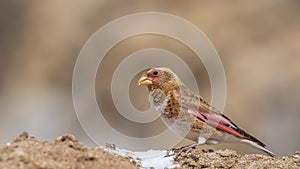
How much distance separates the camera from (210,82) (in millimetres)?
12500

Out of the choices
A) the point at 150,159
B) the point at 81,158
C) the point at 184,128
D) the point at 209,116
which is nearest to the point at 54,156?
the point at 81,158

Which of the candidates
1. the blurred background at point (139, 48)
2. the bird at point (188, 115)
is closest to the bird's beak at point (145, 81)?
the bird at point (188, 115)

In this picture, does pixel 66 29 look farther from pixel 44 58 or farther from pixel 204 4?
pixel 204 4

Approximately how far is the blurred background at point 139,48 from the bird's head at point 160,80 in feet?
17.7

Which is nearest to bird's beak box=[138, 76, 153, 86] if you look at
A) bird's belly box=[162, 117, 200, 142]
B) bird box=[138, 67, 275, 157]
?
bird box=[138, 67, 275, 157]

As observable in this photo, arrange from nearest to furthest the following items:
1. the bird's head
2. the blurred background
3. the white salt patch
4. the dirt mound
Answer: the dirt mound → the white salt patch → the bird's head → the blurred background

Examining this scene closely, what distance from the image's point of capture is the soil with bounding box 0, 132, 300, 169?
399 centimetres

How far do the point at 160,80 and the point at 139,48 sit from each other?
7.78 meters

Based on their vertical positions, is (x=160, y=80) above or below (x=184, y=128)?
above

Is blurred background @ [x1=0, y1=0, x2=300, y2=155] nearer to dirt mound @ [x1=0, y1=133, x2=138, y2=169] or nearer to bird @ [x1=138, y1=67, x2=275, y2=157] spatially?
bird @ [x1=138, y1=67, x2=275, y2=157]

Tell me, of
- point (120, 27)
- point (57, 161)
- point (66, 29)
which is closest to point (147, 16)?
point (120, 27)

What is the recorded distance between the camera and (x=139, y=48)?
1376 cm

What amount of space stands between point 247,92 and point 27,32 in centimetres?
555

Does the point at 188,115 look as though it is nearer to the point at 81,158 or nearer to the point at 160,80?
the point at 160,80
